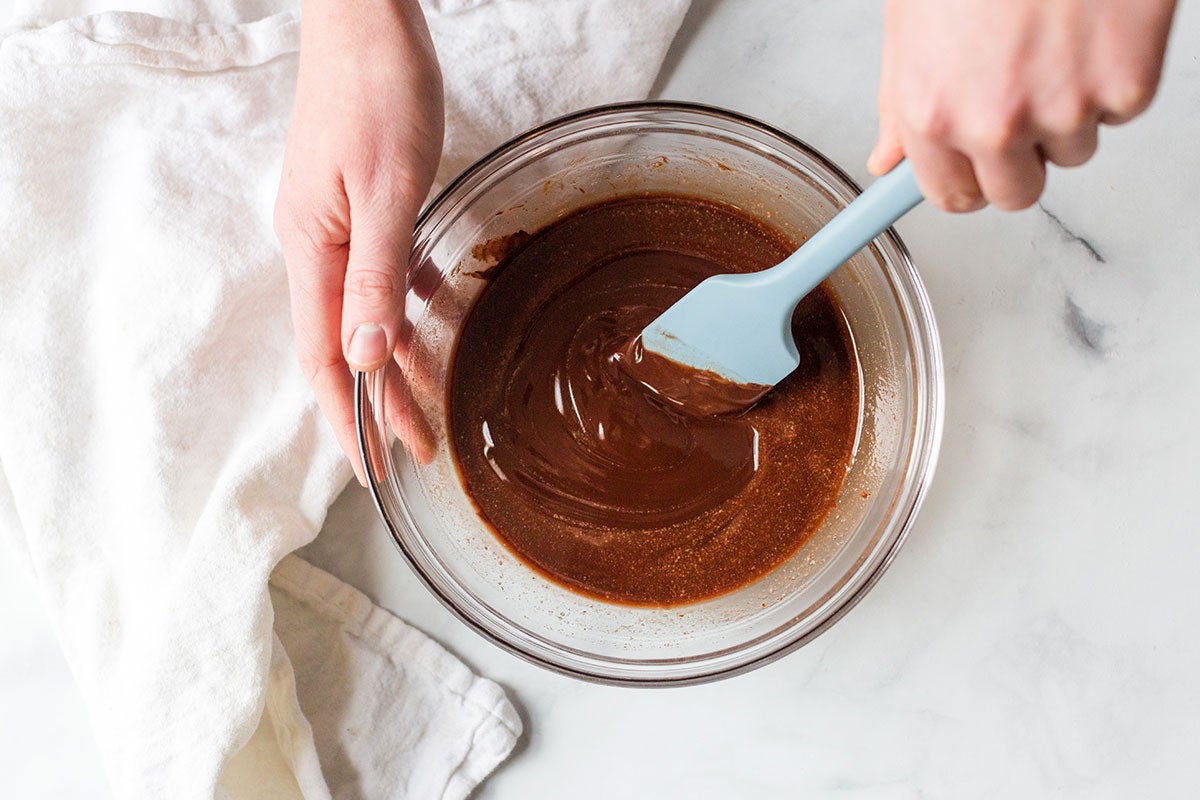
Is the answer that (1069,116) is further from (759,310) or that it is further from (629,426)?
(629,426)

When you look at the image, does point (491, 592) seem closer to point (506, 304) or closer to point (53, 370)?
point (506, 304)

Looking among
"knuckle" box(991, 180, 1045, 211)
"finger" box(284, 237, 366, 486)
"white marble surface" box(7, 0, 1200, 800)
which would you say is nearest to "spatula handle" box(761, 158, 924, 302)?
"knuckle" box(991, 180, 1045, 211)

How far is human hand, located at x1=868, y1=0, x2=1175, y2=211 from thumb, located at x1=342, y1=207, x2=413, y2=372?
64 cm

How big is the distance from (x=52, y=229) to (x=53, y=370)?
0.21 meters

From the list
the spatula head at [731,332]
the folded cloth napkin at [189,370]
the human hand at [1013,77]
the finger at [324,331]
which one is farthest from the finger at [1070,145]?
the finger at [324,331]

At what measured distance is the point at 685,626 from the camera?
1.39 metres

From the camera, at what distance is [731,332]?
123 cm

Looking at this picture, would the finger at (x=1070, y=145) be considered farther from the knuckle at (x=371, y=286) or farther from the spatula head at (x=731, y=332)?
the knuckle at (x=371, y=286)

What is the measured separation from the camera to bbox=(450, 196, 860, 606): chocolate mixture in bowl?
1.36 m

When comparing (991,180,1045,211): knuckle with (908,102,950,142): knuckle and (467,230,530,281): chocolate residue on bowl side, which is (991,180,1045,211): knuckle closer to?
(908,102,950,142): knuckle

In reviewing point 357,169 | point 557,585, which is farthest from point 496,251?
point 557,585

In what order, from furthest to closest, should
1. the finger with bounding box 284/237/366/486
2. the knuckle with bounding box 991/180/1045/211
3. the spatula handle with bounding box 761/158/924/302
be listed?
the finger with bounding box 284/237/366/486, the spatula handle with bounding box 761/158/924/302, the knuckle with bounding box 991/180/1045/211

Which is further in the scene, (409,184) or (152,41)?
(152,41)

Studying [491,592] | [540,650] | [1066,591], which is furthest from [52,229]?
[1066,591]
